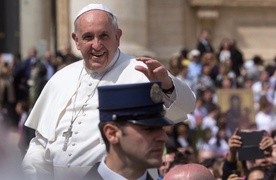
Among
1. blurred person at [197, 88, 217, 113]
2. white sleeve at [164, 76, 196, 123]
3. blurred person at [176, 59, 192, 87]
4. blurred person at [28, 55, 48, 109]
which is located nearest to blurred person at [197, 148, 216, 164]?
blurred person at [197, 88, 217, 113]

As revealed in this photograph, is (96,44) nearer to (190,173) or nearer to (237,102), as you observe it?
(190,173)

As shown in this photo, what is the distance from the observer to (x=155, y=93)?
4340 millimetres

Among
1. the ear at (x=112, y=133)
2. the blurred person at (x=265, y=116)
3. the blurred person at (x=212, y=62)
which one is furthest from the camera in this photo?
the blurred person at (x=212, y=62)

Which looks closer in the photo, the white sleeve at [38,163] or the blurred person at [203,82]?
the white sleeve at [38,163]

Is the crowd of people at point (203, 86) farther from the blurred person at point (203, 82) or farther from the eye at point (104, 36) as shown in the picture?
the eye at point (104, 36)

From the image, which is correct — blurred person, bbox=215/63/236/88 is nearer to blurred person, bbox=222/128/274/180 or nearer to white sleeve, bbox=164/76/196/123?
blurred person, bbox=222/128/274/180

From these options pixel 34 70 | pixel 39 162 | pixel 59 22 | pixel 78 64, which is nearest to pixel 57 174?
pixel 39 162

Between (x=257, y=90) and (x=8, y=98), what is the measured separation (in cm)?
404

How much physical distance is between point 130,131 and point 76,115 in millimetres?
1703

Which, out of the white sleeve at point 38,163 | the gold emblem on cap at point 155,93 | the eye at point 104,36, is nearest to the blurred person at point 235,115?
the white sleeve at point 38,163

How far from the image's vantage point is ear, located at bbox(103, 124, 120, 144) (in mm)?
4172

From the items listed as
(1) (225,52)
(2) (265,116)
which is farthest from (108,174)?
(1) (225,52)

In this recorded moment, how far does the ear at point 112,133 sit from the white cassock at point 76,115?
1301 millimetres

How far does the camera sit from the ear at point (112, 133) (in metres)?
4.17
